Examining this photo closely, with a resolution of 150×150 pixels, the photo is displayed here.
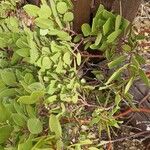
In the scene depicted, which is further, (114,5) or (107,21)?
(114,5)

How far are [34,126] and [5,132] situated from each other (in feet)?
0.25

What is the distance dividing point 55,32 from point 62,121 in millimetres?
203

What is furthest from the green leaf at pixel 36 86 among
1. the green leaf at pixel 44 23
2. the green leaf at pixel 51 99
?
the green leaf at pixel 44 23

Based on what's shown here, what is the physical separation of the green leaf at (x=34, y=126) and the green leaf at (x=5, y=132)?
0.06 meters

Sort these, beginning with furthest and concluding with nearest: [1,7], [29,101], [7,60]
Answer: [1,7] < [7,60] < [29,101]

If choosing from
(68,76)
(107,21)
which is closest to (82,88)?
(68,76)

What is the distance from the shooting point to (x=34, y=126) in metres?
0.81

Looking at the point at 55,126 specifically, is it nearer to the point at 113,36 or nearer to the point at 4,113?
the point at 4,113

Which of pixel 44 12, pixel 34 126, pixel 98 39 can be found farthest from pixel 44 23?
pixel 34 126

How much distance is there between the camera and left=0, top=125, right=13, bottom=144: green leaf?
2.78 feet

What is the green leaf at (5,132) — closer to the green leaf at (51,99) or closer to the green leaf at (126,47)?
the green leaf at (51,99)

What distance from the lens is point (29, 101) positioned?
0.82 metres

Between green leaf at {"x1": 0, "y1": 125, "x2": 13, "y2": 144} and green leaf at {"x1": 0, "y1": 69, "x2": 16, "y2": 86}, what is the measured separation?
0.41ft

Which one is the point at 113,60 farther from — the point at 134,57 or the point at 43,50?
the point at 43,50
